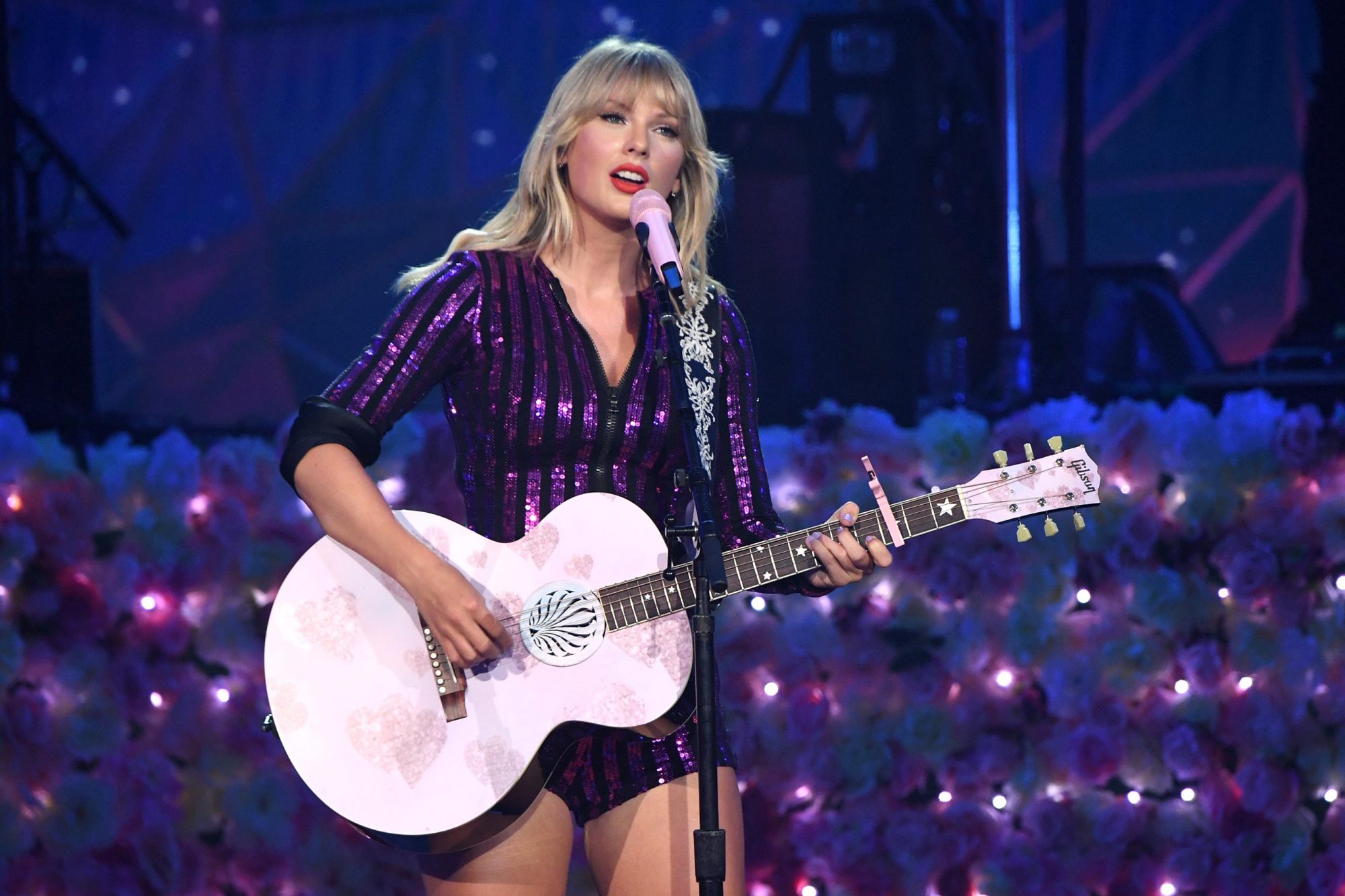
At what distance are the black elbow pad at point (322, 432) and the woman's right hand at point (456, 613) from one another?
23 centimetres

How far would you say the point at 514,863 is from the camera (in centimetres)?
217

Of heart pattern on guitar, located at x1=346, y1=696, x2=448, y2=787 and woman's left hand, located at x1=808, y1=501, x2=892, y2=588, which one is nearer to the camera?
heart pattern on guitar, located at x1=346, y1=696, x2=448, y2=787

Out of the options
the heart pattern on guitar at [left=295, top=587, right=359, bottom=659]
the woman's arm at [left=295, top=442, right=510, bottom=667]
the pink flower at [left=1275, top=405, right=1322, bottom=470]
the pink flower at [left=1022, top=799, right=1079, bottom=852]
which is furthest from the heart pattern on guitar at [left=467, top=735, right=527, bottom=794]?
the pink flower at [left=1275, top=405, right=1322, bottom=470]

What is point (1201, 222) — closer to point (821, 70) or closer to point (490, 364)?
point (821, 70)

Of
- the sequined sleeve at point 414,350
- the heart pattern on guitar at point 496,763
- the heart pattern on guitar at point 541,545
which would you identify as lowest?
the heart pattern on guitar at point 496,763

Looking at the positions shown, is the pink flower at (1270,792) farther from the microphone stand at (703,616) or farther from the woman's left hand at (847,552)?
the microphone stand at (703,616)

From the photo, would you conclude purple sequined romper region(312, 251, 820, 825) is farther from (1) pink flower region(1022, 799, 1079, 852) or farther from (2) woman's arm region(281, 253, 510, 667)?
(1) pink flower region(1022, 799, 1079, 852)

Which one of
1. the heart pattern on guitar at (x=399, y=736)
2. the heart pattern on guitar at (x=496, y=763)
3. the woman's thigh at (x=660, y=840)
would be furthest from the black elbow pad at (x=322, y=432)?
the woman's thigh at (x=660, y=840)

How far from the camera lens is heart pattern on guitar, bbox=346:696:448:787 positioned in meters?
2.16

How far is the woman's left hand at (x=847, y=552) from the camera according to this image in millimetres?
2307

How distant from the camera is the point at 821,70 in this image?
5129 millimetres

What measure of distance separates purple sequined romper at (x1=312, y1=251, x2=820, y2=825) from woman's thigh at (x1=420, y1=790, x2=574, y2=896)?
80 millimetres

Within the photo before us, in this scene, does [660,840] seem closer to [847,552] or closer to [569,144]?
[847,552]

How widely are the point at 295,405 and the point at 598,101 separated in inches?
175
